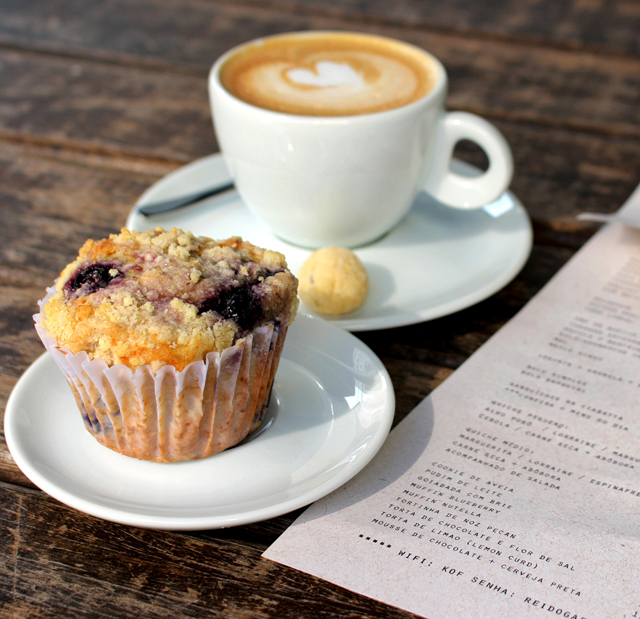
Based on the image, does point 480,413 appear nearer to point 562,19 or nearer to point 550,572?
point 550,572

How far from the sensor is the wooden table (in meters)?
0.58

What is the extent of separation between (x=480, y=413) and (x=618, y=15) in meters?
1.66

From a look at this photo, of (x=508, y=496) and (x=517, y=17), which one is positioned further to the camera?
(x=517, y=17)

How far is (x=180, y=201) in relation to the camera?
3.74 feet

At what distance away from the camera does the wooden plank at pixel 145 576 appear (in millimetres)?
554

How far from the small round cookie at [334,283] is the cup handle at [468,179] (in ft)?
0.83

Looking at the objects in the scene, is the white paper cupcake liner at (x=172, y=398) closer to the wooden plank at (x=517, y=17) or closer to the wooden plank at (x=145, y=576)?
the wooden plank at (x=145, y=576)

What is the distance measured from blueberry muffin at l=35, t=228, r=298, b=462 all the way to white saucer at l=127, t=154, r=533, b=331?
193 mm

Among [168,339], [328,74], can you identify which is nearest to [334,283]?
[168,339]

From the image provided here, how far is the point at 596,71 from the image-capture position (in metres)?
1.67

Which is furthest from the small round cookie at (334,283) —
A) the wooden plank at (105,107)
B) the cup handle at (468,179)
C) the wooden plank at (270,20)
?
the wooden plank at (270,20)

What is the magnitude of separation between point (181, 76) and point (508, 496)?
1343mm

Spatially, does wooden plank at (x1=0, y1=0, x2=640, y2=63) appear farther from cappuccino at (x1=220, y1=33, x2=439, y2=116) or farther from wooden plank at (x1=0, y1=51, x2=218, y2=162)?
cappuccino at (x1=220, y1=33, x2=439, y2=116)

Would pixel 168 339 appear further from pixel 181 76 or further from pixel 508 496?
pixel 181 76
